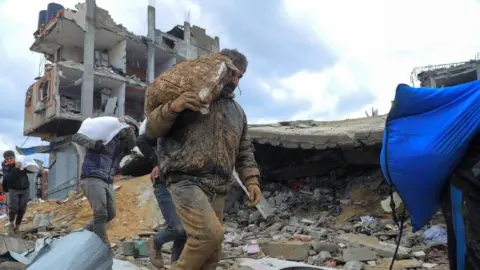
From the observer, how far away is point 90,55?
25500 millimetres

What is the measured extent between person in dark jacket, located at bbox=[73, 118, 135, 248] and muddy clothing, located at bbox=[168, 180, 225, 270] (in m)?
2.10

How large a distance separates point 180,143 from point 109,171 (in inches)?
87.8

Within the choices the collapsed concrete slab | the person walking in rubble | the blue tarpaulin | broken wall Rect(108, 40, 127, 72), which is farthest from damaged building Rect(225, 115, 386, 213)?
broken wall Rect(108, 40, 127, 72)

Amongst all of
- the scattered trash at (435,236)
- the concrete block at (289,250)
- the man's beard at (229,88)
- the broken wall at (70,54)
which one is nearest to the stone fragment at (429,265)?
the scattered trash at (435,236)

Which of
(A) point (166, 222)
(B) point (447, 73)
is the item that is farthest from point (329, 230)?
(B) point (447, 73)

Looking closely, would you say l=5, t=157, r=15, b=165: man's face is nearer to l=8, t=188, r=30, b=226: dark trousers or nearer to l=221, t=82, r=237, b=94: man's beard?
l=8, t=188, r=30, b=226: dark trousers

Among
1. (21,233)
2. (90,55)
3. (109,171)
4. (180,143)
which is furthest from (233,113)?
(90,55)

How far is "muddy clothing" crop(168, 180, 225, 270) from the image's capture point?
90.9 inches

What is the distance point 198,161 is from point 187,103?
0.36 meters

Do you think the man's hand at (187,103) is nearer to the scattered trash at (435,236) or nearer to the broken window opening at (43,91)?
the scattered trash at (435,236)

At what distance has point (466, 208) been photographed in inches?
76.4

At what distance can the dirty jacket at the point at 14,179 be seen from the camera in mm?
7266

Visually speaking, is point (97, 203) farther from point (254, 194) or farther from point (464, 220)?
point (464, 220)

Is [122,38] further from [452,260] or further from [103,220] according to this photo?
[452,260]
